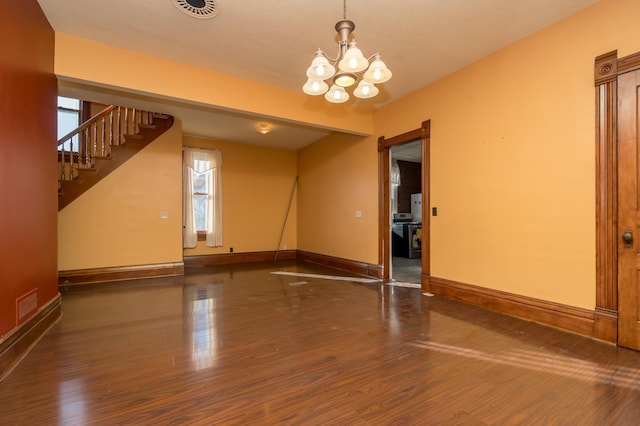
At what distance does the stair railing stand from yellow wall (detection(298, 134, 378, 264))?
3397mm

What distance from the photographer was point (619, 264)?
237cm

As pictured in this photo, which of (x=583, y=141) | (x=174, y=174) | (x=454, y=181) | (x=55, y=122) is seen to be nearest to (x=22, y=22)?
(x=55, y=122)

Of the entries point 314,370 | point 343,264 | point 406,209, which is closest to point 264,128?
point 343,264

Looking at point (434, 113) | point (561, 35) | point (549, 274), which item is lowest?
point (549, 274)

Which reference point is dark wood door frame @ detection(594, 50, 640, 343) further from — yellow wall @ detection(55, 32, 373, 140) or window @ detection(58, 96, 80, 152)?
window @ detection(58, 96, 80, 152)

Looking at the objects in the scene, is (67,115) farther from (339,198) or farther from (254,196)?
(339,198)

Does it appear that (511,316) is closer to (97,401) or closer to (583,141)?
(583,141)

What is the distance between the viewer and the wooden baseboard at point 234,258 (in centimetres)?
634

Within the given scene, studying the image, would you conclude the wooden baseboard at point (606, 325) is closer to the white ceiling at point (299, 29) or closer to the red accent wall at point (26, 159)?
the white ceiling at point (299, 29)

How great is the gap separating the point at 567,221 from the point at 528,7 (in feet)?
6.36

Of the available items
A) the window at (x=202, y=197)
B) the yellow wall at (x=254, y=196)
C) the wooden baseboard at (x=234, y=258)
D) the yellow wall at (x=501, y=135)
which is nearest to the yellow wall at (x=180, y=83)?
the yellow wall at (x=501, y=135)

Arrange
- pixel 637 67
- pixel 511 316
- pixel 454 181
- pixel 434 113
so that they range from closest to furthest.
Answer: pixel 637 67, pixel 511 316, pixel 454 181, pixel 434 113

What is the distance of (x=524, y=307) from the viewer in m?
2.99

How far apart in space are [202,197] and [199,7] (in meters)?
4.39
